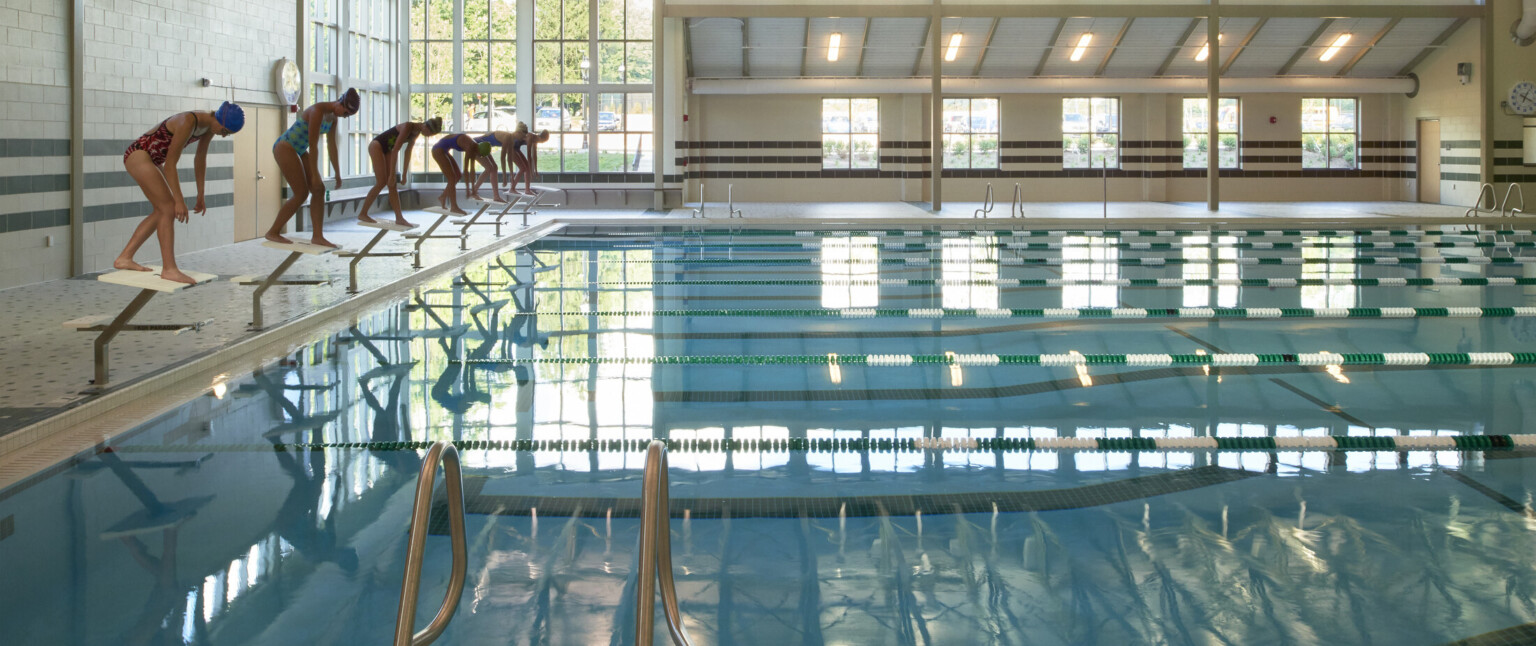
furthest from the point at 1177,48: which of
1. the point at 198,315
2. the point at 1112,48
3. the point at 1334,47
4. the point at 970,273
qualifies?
the point at 198,315

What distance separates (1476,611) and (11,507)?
4380 mm

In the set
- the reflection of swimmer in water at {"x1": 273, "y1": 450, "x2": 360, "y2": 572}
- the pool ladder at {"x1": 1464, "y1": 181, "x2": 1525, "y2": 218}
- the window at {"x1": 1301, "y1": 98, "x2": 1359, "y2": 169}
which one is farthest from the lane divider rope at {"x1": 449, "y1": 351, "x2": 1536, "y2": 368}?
the window at {"x1": 1301, "y1": 98, "x2": 1359, "y2": 169}

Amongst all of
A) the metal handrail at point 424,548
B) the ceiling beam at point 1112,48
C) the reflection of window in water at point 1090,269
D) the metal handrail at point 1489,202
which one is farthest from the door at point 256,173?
the metal handrail at point 1489,202

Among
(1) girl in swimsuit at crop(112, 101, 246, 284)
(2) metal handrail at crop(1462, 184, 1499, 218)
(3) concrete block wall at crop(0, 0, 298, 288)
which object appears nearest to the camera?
(1) girl in swimsuit at crop(112, 101, 246, 284)

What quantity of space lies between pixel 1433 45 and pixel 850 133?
33.6 feet

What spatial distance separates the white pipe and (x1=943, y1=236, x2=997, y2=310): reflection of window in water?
6.87 meters

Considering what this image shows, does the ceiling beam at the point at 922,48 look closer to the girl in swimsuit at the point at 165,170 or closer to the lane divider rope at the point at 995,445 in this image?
the girl in swimsuit at the point at 165,170

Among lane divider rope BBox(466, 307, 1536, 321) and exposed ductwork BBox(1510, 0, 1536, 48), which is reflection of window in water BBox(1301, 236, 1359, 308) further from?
exposed ductwork BBox(1510, 0, 1536, 48)

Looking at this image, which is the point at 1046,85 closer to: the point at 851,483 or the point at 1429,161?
the point at 1429,161

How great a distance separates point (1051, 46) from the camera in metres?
20.7

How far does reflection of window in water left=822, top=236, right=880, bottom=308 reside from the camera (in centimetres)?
949

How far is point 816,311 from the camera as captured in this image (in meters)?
8.80

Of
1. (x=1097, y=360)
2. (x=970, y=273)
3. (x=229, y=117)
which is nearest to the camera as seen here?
(x=229, y=117)

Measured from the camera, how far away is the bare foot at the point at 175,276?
6078 mm
